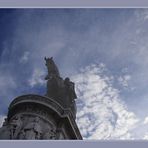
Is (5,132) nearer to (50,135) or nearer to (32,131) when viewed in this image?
(32,131)

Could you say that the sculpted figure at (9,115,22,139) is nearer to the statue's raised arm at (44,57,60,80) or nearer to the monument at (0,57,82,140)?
the monument at (0,57,82,140)

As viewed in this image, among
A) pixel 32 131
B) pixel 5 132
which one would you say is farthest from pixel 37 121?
pixel 5 132

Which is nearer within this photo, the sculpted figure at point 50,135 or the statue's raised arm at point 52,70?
the sculpted figure at point 50,135

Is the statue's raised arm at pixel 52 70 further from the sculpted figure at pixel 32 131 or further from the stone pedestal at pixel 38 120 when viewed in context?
the sculpted figure at pixel 32 131

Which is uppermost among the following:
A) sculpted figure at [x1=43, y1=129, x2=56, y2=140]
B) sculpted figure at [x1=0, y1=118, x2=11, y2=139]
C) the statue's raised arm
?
the statue's raised arm

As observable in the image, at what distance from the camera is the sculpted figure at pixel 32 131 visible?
3.03m

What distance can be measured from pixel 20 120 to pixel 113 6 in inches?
66.5

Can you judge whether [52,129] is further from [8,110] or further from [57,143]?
[57,143]

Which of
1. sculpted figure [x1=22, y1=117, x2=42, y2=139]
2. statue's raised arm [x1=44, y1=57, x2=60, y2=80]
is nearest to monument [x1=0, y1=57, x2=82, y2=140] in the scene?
sculpted figure [x1=22, y1=117, x2=42, y2=139]

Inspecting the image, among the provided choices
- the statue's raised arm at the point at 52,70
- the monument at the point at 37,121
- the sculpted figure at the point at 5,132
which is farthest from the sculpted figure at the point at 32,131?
the statue's raised arm at the point at 52,70

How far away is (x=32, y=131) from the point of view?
121 inches

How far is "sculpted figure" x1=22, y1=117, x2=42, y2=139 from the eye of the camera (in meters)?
3.03

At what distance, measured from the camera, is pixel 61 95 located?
3.94 m

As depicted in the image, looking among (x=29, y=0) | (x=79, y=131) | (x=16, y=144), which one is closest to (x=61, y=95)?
(x=79, y=131)
